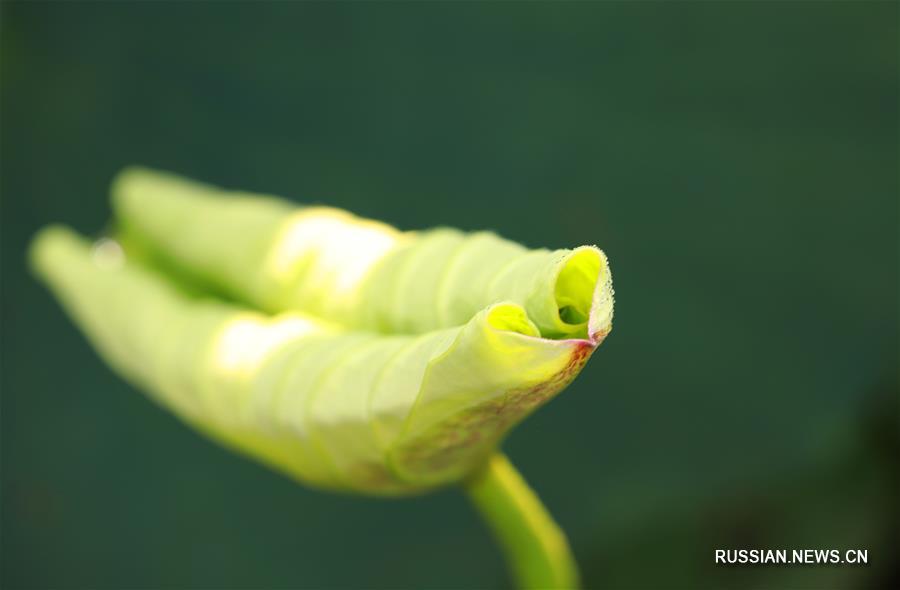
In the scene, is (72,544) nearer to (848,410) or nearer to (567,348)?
(848,410)

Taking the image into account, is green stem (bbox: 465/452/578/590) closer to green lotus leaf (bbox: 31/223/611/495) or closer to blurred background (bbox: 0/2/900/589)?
green lotus leaf (bbox: 31/223/611/495)

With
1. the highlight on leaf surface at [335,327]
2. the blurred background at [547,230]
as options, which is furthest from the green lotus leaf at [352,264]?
the blurred background at [547,230]

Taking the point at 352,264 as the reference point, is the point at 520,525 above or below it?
Result: below

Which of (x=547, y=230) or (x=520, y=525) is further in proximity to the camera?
(x=547, y=230)

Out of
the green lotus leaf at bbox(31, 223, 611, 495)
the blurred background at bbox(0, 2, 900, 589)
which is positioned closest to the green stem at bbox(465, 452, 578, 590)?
the green lotus leaf at bbox(31, 223, 611, 495)

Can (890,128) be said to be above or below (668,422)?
above

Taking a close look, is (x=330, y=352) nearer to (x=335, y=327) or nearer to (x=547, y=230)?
(x=335, y=327)

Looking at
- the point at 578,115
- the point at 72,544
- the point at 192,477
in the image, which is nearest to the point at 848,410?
the point at 578,115

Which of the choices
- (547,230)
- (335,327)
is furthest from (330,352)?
(547,230)
